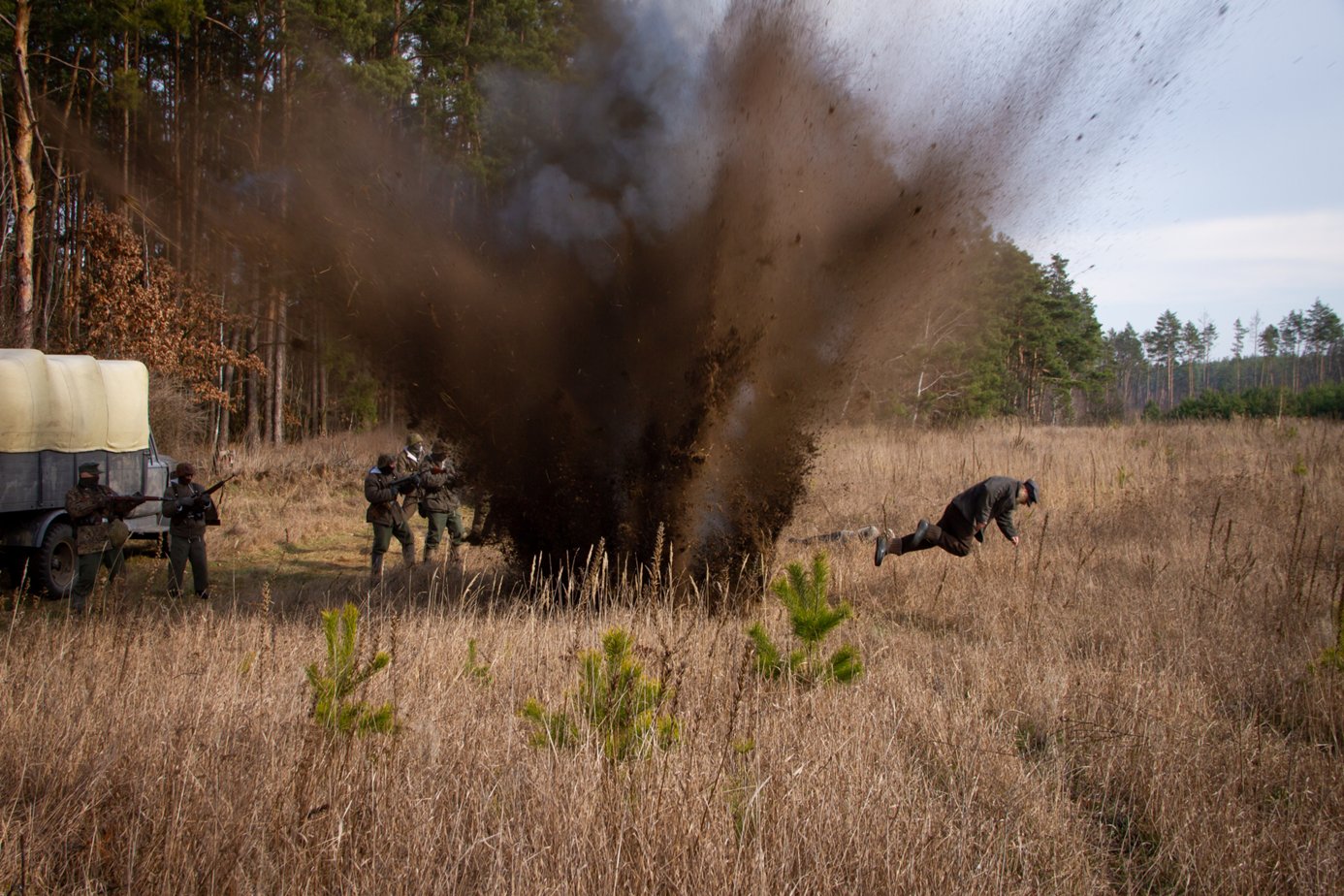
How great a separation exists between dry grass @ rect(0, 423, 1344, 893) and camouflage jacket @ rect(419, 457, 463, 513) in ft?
15.7

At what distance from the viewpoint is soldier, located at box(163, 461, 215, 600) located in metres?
10.8

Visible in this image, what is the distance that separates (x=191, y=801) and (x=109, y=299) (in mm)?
21235

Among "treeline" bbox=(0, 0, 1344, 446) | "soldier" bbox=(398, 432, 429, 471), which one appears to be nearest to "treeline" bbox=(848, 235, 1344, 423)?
"treeline" bbox=(0, 0, 1344, 446)

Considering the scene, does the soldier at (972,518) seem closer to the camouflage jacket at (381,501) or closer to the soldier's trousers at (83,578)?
the camouflage jacket at (381,501)

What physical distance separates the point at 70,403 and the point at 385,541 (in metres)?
4.61

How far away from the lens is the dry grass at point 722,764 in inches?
115

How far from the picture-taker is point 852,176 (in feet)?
26.7

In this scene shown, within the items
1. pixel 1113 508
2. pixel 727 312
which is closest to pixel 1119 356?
pixel 1113 508

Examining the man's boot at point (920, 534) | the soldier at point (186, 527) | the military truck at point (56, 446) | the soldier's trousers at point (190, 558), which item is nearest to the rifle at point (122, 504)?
the soldier at point (186, 527)

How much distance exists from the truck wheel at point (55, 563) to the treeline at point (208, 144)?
11.9 ft

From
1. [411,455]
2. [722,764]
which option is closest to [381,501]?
[411,455]

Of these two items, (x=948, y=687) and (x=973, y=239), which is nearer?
(x=948, y=687)

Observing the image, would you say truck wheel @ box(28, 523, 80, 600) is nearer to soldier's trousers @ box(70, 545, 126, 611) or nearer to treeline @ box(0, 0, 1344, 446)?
soldier's trousers @ box(70, 545, 126, 611)

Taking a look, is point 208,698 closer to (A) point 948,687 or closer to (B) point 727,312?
(A) point 948,687
